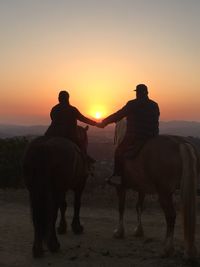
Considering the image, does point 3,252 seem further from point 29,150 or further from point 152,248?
point 152,248

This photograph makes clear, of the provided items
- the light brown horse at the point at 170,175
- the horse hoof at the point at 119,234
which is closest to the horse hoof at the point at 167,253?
the light brown horse at the point at 170,175

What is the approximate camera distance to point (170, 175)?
8.13 m

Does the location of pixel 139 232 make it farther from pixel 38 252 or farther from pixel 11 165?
pixel 11 165

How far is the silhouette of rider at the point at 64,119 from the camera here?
978 centimetres

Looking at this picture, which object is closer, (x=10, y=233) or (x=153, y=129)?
(x=153, y=129)

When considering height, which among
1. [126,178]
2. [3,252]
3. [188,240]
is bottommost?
[3,252]

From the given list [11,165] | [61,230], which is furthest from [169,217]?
[11,165]

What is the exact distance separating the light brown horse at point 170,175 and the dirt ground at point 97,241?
0.50 meters

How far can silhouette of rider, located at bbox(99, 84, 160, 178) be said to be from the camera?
9164 millimetres

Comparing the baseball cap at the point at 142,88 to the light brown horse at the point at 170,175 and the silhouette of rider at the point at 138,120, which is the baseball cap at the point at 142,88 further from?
the light brown horse at the point at 170,175

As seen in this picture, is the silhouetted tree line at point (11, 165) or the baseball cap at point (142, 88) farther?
the silhouetted tree line at point (11, 165)

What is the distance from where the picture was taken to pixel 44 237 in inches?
324

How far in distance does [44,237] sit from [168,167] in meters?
2.47

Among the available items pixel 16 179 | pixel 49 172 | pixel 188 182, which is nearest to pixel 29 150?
pixel 49 172
